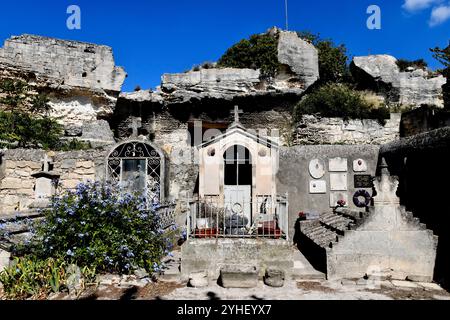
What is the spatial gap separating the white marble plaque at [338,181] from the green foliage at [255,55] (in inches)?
445

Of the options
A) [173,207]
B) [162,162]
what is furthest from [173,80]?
[173,207]

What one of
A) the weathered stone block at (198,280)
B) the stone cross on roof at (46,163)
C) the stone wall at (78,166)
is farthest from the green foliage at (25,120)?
the weathered stone block at (198,280)

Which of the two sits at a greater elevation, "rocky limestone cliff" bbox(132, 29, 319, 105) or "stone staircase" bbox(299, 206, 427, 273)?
"rocky limestone cliff" bbox(132, 29, 319, 105)

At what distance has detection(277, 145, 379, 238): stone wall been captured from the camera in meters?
9.06

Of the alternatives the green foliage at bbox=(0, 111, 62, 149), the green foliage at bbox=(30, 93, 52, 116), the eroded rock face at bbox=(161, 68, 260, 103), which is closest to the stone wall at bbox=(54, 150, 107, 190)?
the green foliage at bbox=(0, 111, 62, 149)

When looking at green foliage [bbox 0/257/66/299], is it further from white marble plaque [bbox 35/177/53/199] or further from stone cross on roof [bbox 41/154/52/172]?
stone cross on roof [bbox 41/154/52/172]

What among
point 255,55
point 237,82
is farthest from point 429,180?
point 255,55

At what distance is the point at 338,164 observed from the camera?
9.10m

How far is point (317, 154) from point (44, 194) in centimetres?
778

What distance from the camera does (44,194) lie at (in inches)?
322

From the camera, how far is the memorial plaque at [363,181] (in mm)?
9070

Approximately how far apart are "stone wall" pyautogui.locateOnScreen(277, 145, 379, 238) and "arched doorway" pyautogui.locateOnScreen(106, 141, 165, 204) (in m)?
4.06

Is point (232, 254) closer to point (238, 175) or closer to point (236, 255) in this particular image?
point (236, 255)
